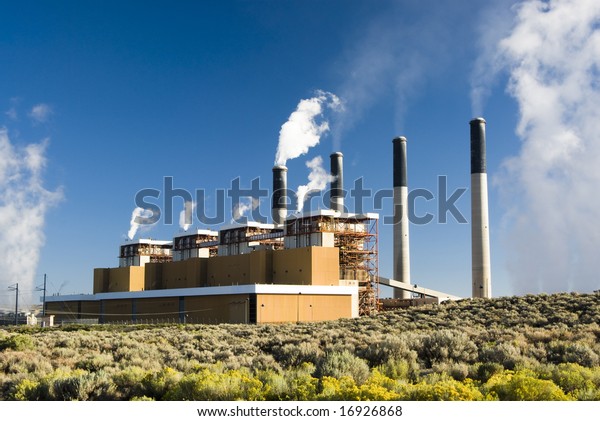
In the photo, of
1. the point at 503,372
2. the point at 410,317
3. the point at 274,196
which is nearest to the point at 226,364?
the point at 503,372

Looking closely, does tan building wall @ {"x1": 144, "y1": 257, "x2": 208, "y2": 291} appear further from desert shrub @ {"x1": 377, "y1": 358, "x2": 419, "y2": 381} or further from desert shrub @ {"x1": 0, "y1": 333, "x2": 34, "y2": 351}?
desert shrub @ {"x1": 377, "y1": 358, "x2": 419, "y2": 381}

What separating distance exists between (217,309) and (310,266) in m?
9.02

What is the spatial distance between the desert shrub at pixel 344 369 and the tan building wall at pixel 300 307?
35.8 meters

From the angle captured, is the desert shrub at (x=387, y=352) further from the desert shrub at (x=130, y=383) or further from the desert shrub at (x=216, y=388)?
the desert shrub at (x=130, y=383)

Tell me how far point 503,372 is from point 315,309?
131 ft

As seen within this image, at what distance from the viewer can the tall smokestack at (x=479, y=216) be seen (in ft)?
226

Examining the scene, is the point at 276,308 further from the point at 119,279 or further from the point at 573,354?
the point at 119,279

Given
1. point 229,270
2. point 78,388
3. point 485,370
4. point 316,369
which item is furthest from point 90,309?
point 485,370

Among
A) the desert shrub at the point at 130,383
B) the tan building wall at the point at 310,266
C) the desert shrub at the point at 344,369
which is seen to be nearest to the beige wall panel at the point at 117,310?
the tan building wall at the point at 310,266

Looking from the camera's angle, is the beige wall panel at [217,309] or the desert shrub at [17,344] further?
the beige wall panel at [217,309]

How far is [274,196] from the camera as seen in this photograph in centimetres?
7794

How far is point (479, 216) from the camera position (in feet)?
230

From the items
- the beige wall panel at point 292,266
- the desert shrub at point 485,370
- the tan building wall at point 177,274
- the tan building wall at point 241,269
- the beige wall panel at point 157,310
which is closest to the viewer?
the desert shrub at point 485,370

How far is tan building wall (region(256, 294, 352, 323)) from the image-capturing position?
5103 cm
